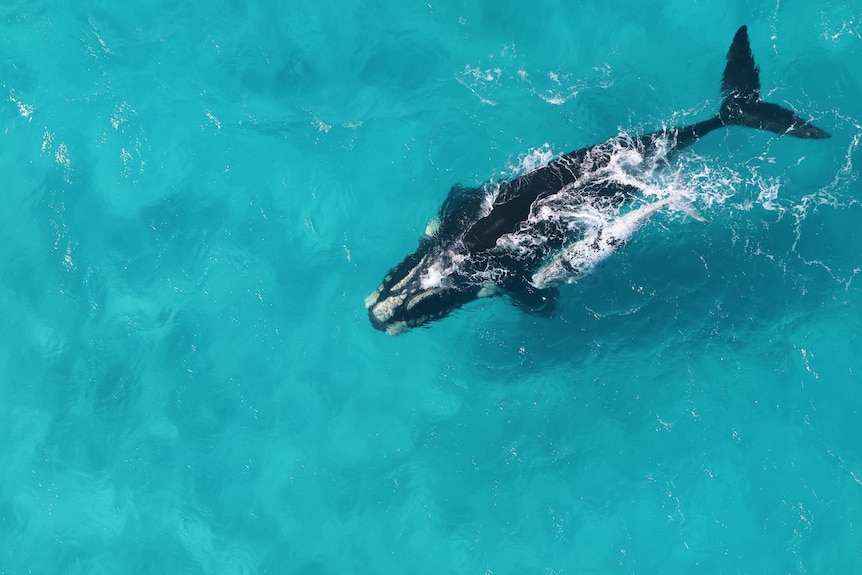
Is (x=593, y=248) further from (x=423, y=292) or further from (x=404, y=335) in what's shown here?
(x=404, y=335)

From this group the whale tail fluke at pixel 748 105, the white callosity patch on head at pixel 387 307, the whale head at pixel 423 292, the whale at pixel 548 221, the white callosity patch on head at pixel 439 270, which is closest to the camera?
the whale at pixel 548 221

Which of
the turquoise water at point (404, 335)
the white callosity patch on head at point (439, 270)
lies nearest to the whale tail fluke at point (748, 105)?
the turquoise water at point (404, 335)

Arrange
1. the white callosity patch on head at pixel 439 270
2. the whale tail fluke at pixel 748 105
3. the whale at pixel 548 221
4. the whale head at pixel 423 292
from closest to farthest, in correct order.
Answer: the whale at pixel 548 221, the whale tail fluke at pixel 748 105, the white callosity patch on head at pixel 439 270, the whale head at pixel 423 292

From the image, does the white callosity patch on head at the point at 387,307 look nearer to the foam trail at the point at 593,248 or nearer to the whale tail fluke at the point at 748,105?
the foam trail at the point at 593,248

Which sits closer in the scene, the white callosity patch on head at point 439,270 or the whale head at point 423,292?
the white callosity patch on head at point 439,270

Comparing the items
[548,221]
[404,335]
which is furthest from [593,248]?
[404,335]

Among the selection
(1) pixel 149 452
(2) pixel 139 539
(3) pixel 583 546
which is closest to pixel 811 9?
(3) pixel 583 546
